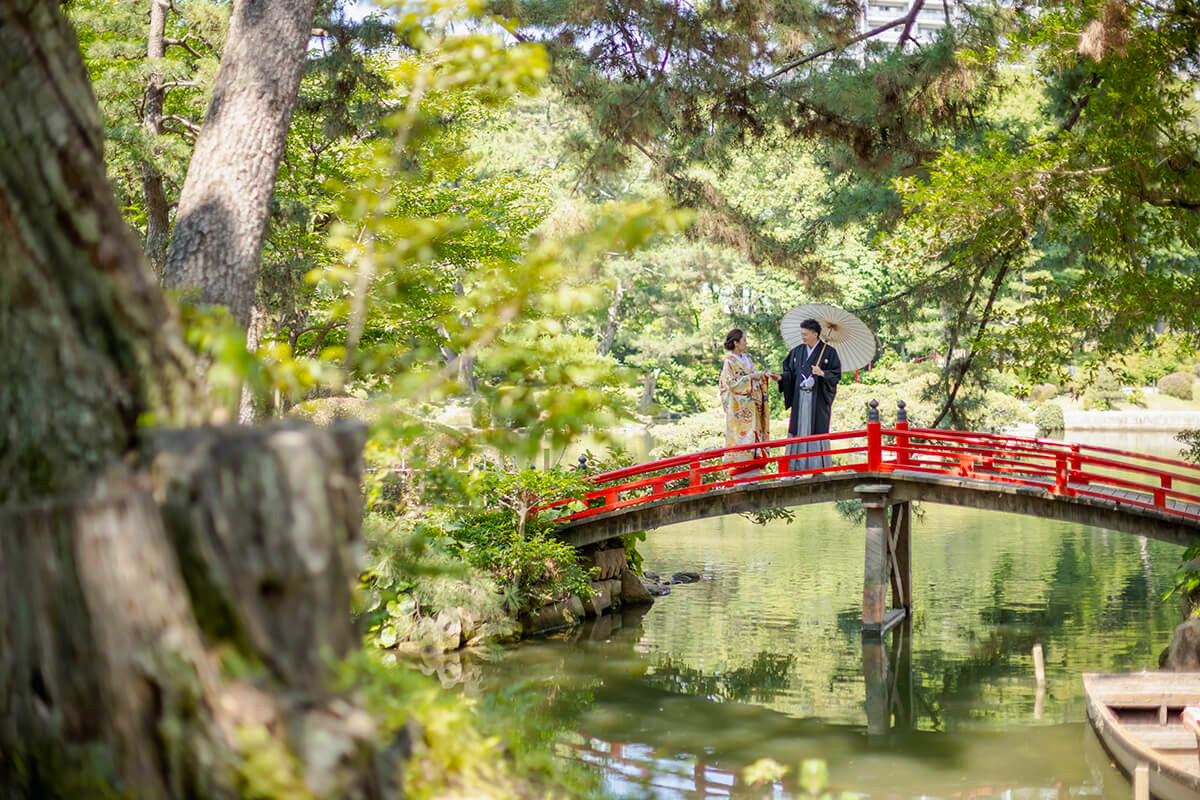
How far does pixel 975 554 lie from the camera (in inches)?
670

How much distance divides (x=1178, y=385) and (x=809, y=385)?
99.8ft

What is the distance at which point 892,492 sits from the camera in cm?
1198

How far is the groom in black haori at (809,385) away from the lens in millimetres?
11734

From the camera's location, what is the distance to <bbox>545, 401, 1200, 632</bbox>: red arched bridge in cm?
1091

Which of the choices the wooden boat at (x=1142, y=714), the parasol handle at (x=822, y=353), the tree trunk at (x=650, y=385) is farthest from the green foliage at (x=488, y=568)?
the tree trunk at (x=650, y=385)

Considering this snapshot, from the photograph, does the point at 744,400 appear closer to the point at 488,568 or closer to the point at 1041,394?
the point at 488,568

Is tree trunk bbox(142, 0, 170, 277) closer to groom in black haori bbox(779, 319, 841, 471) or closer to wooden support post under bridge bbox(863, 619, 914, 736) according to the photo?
groom in black haori bbox(779, 319, 841, 471)

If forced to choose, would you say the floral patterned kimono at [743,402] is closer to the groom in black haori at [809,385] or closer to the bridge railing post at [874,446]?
the groom in black haori at [809,385]

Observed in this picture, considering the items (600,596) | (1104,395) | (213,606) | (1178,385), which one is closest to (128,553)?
(213,606)

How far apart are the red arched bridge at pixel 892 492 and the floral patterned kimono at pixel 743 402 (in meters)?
0.20

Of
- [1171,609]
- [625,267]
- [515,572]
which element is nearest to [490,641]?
[515,572]

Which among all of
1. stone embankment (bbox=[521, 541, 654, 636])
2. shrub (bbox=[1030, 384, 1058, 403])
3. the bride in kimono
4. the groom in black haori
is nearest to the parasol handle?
the groom in black haori

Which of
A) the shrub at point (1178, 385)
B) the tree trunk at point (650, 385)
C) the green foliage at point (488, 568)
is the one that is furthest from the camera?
the shrub at point (1178, 385)

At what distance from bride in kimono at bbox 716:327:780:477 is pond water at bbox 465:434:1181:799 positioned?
81.5 inches
